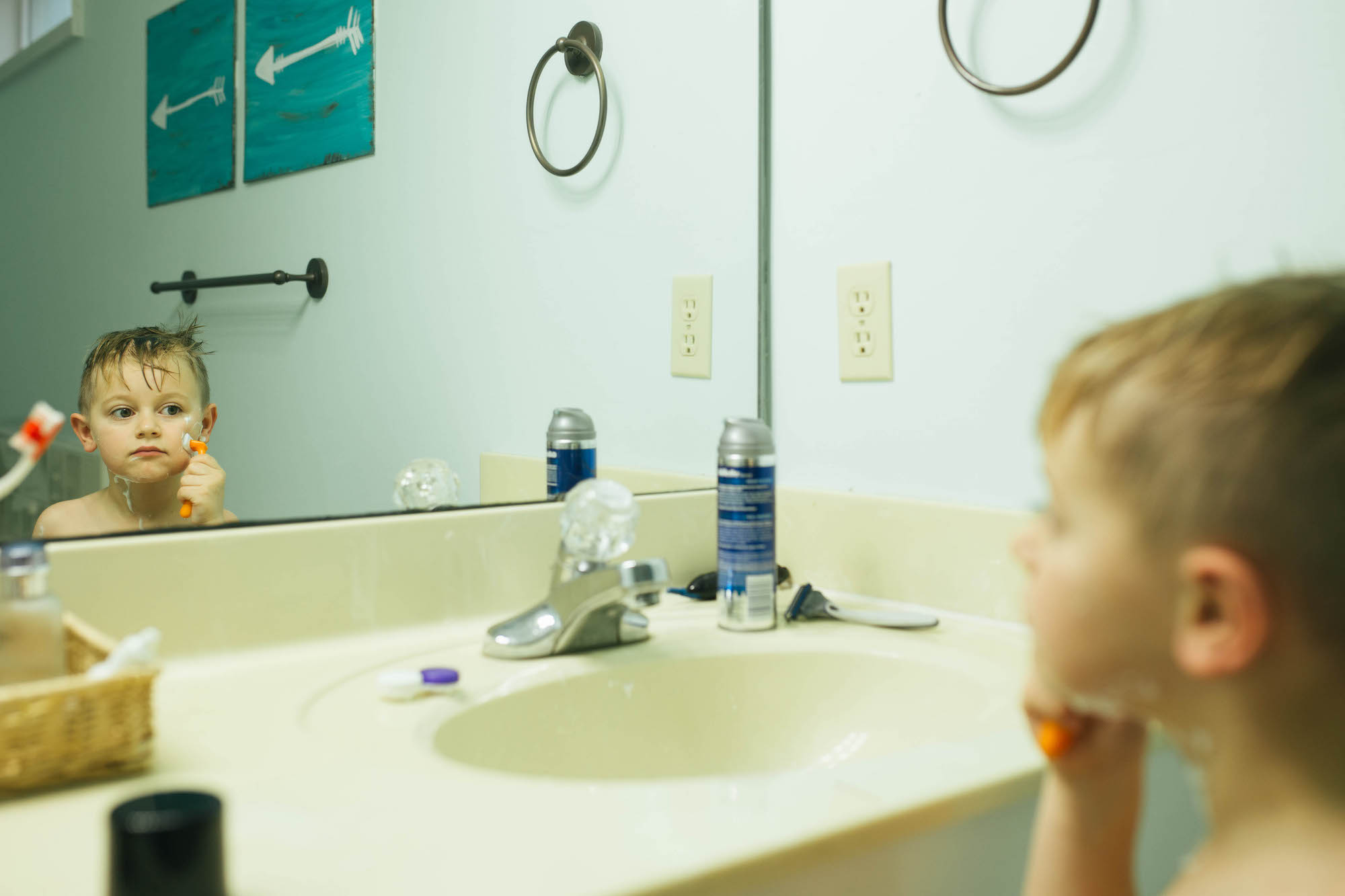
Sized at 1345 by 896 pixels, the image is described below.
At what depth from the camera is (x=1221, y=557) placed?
0.41 m

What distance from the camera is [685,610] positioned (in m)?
1.14

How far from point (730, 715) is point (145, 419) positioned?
0.58 meters

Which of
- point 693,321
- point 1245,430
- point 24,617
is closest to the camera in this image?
point 1245,430

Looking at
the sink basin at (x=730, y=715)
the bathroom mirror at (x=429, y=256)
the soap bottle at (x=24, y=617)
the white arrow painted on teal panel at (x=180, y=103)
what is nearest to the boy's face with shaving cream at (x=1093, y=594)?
the sink basin at (x=730, y=715)

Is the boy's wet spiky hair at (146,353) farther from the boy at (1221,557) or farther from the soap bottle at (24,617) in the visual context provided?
the boy at (1221,557)

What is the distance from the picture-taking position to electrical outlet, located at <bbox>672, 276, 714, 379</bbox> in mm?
1324

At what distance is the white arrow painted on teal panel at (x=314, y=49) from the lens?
971 millimetres

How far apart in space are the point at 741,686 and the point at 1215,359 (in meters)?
0.65

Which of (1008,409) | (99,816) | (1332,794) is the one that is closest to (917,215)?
(1008,409)

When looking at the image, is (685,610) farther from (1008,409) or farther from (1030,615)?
(1030,615)

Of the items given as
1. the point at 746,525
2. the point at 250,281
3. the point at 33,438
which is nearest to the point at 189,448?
the point at 250,281

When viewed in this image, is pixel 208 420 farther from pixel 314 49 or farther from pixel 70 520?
pixel 314 49

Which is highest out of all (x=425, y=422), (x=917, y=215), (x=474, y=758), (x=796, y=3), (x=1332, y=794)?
(x=796, y=3)

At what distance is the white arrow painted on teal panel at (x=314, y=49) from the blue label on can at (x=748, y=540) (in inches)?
22.1
